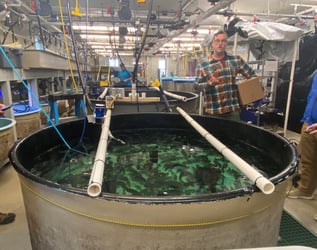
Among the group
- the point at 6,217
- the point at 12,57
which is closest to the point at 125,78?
the point at 12,57

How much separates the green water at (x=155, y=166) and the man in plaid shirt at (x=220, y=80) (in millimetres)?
376

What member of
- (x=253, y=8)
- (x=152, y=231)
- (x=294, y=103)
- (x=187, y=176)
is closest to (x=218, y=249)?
(x=152, y=231)

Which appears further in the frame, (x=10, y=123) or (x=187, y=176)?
(x=10, y=123)

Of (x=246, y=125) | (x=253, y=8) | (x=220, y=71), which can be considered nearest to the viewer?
(x=246, y=125)

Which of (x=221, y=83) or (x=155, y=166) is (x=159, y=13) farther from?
(x=155, y=166)

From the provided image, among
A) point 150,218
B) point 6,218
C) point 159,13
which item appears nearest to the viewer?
point 150,218

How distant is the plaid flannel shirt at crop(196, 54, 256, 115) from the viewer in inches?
88.8

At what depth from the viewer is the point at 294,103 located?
14.0 ft

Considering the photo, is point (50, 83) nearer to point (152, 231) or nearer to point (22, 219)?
point (22, 219)

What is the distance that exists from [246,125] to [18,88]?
4113 millimetres

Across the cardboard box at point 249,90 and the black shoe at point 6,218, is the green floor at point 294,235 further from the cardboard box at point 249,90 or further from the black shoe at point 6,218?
the black shoe at point 6,218

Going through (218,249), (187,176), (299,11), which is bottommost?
(187,176)

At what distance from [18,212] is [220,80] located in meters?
2.03

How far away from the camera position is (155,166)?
1.94 m
